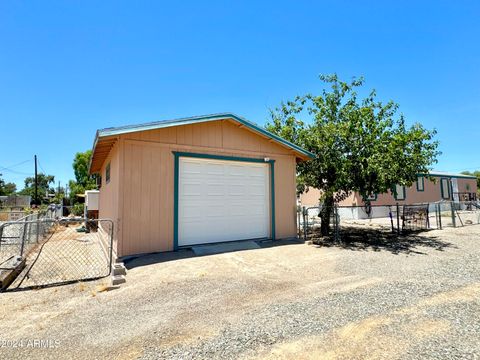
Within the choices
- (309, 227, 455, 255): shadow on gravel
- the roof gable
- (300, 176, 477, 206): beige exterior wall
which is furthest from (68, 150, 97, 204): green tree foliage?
(309, 227, 455, 255): shadow on gravel

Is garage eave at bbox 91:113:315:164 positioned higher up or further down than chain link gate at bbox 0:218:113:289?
higher up

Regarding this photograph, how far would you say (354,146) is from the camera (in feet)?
30.0

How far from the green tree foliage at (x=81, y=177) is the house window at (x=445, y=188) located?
36.9 metres

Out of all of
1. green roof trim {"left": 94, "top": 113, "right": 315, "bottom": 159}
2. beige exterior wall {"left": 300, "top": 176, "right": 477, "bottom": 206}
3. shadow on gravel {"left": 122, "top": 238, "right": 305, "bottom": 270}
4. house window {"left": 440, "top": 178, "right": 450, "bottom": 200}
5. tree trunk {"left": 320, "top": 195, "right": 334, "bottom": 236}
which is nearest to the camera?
shadow on gravel {"left": 122, "top": 238, "right": 305, "bottom": 270}

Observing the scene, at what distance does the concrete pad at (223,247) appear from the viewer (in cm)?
705

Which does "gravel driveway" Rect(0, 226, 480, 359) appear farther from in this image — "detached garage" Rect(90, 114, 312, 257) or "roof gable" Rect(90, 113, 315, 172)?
"roof gable" Rect(90, 113, 315, 172)

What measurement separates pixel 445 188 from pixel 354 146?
70.5 feet

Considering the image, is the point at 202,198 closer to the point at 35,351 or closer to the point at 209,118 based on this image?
the point at 209,118

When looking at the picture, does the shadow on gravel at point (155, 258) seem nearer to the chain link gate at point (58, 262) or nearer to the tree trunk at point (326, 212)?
the chain link gate at point (58, 262)

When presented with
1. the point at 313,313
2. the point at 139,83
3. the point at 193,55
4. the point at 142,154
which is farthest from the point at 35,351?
the point at 139,83

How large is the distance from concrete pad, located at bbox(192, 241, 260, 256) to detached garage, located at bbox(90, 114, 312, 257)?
226 millimetres

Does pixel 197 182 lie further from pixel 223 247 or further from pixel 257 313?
pixel 257 313

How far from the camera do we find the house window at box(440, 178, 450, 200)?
946 inches

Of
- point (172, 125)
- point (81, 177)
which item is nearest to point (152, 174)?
point (172, 125)
